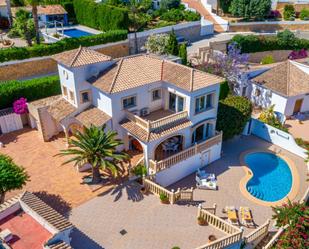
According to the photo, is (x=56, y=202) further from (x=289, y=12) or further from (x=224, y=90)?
(x=289, y=12)

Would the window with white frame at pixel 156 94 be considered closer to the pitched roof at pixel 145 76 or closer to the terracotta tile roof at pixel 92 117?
the pitched roof at pixel 145 76

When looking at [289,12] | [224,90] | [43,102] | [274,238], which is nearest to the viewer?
[274,238]

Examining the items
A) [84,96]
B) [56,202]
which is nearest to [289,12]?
[84,96]

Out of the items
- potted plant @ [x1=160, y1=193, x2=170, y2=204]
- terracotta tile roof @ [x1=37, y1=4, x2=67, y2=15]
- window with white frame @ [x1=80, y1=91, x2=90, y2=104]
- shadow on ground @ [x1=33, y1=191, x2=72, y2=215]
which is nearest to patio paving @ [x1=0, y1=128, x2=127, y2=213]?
shadow on ground @ [x1=33, y1=191, x2=72, y2=215]

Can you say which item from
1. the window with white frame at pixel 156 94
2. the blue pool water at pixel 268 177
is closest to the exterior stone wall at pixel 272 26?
the blue pool water at pixel 268 177

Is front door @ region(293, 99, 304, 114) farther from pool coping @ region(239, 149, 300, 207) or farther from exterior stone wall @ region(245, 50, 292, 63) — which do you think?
exterior stone wall @ region(245, 50, 292, 63)
